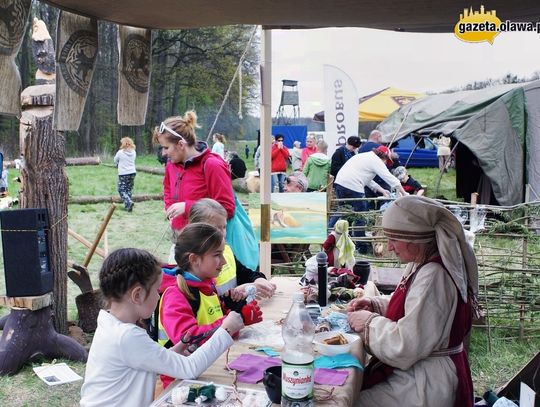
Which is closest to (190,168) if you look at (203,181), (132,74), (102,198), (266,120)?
(203,181)

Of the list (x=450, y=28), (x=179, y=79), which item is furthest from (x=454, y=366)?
(x=179, y=79)

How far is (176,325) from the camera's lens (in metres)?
2.00

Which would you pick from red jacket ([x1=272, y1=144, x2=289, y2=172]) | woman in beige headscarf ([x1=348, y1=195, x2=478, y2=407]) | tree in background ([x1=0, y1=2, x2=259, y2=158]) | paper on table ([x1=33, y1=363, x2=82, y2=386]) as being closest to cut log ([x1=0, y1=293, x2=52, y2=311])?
paper on table ([x1=33, y1=363, x2=82, y2=386])

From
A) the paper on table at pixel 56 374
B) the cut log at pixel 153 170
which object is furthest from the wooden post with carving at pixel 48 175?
the cut log at pixel 153 170

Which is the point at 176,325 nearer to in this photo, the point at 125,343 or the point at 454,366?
the point at 125,343

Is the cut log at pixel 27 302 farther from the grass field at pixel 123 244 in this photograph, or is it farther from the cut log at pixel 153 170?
the cut log at pixel 153 170

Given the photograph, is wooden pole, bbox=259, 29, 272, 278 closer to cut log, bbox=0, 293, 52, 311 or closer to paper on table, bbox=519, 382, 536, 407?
cut log, bbox=0, 293, 52, 311

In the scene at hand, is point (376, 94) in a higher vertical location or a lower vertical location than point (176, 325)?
higher

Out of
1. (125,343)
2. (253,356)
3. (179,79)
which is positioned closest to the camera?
(125,343)

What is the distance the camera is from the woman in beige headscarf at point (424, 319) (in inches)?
78.0

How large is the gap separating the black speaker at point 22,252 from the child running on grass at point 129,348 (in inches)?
106

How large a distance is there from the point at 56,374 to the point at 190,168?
77.5 inches

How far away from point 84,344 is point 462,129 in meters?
7.92

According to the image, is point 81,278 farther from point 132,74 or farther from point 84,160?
point 84,160
